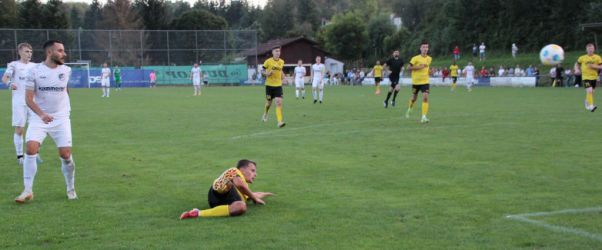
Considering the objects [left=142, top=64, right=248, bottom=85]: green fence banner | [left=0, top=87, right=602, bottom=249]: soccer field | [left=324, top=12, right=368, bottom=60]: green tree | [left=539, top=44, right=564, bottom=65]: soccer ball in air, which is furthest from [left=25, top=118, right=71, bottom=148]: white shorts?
[left=324, top=12, right=368, bottom=60]: green tree

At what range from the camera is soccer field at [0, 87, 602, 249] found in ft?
19.9

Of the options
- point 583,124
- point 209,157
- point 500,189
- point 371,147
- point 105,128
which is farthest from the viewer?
point 105,128

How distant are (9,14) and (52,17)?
35.3ft

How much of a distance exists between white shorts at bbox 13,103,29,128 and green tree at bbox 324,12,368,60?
75.7 m

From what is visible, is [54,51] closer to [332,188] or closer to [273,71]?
[332,188]

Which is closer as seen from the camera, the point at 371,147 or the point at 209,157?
the point at 209,157

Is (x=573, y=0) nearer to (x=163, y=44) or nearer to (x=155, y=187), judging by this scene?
(x=163, y=44)

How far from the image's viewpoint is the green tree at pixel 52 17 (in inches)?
3145

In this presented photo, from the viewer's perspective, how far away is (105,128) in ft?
57.7

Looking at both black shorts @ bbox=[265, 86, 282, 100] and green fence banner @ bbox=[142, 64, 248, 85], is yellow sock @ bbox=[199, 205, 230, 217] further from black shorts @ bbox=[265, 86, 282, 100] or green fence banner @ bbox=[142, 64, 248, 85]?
green fence banner @ bbox=[142, 64, 248, 85]

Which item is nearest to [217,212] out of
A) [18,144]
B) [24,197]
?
[24,197]

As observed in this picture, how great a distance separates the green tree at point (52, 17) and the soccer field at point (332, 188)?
68.9m

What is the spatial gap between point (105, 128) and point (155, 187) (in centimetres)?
956

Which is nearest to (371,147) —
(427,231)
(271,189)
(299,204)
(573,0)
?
(271,189)
